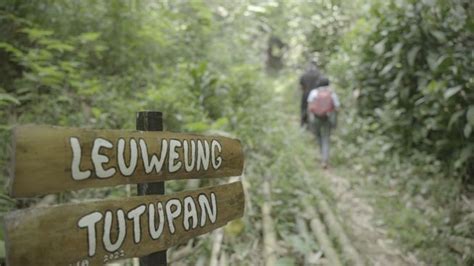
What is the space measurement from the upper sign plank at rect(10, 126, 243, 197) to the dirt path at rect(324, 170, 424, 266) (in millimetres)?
2681

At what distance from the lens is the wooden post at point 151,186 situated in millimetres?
1750

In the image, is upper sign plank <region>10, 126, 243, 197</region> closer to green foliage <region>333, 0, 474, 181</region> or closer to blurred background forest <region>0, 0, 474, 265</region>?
blurred background forest <region>0, 0, 474, 265</region>

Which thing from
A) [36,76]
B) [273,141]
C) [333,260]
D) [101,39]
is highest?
[101,39]

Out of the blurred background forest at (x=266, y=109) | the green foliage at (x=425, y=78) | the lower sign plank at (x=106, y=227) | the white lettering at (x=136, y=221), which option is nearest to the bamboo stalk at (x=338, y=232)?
the blurred background forest at (x=266, y=109)

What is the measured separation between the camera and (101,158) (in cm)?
149

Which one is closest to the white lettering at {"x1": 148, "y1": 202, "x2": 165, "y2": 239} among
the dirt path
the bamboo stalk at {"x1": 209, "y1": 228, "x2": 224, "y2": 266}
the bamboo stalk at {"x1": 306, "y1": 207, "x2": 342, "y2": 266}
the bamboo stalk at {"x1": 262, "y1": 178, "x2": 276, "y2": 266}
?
the bamboo stalk at {"x1": 209, "y1": 228, "x2": 224, "y2": 266}

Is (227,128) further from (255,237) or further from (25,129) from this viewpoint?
(25,129)

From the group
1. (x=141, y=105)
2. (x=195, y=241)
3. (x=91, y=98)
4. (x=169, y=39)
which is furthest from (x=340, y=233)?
(x=169, y=39)

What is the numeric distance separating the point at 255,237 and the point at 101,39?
15.1ft

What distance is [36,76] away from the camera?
487 cm

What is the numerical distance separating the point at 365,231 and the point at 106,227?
379cm

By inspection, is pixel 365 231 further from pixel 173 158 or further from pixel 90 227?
A: pixel 90 227

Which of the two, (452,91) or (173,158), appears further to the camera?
(452,91)

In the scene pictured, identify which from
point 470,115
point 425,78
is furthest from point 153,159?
point 425,78
